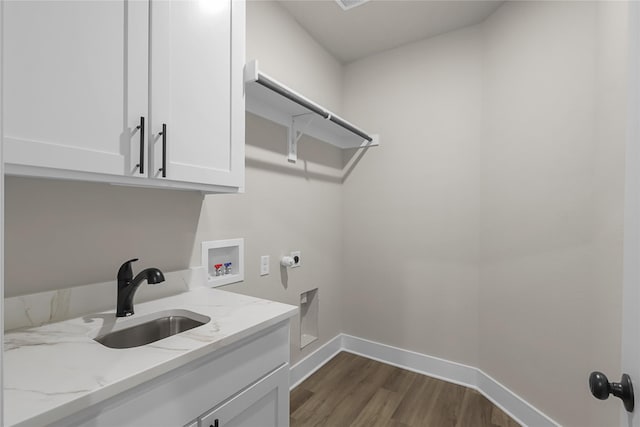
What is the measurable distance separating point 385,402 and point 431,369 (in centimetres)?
55

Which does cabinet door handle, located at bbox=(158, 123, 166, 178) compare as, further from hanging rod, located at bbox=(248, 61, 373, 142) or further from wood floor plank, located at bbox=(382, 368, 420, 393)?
wood floor plank, located at bbox=(382, 368, 420, 393)

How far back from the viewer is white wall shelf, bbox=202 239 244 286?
159 centimetres

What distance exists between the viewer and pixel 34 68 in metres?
0.77

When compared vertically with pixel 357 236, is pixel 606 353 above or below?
below

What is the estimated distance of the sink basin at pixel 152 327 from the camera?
1.07 metres

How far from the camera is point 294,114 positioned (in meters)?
2.07

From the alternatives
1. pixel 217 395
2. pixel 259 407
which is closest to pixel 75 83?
pixel 217 395

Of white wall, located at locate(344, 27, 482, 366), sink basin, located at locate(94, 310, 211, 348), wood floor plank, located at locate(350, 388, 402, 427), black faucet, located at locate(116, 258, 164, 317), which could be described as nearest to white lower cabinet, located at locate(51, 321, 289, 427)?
sink basin, located at locate(94, 310, 211, 348)

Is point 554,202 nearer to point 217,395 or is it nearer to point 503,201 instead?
point 503,201

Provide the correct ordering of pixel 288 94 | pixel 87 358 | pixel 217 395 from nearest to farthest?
pixel 87 358 < pixel 217 395 < pixel 288 94

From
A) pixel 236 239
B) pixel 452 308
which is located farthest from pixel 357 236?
pixel 236 239

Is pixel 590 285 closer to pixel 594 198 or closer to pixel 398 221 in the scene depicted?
pixel 594 198

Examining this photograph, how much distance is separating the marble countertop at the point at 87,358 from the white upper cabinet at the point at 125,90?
19.1 inches

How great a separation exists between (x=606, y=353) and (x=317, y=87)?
7.70ft
